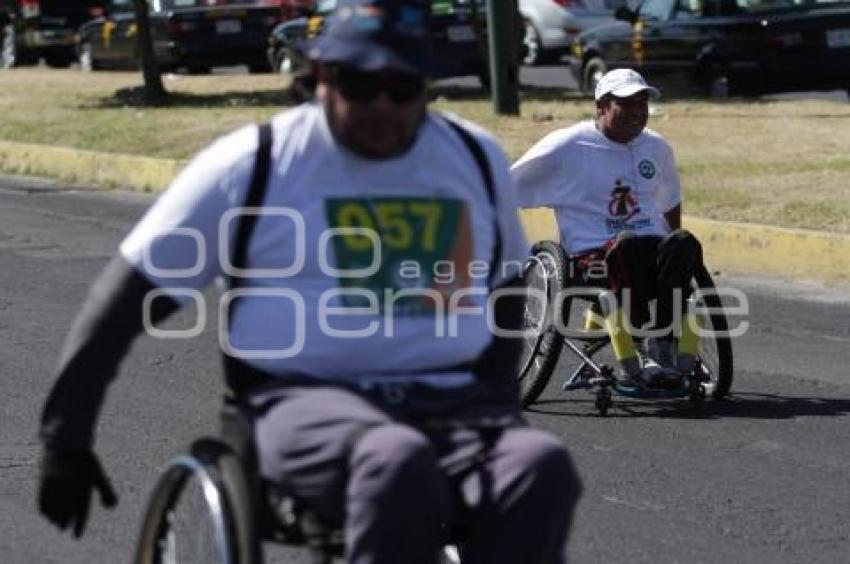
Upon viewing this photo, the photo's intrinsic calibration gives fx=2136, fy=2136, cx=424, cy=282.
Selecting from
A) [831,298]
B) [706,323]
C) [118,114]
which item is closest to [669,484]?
[706,323]

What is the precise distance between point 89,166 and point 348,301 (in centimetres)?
1538

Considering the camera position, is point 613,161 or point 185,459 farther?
point 613,161

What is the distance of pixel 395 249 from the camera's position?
4027mm

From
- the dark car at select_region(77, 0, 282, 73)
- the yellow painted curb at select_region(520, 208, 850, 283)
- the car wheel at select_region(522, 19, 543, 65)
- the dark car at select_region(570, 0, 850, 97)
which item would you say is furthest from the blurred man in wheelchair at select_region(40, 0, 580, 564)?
the car wheel at select_region(522, 19, 543, 65)

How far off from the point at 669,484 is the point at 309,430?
11.4ft

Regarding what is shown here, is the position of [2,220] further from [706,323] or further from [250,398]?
[250,398]

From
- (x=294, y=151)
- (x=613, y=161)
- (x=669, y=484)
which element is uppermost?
(x=294, y=151)

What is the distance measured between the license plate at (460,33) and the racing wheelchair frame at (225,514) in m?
21.4

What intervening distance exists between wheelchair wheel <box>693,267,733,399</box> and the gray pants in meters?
4.55

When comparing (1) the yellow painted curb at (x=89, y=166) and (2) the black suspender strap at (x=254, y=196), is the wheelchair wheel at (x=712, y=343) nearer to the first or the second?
(2) the black suspender strap at (x=254, y=196)

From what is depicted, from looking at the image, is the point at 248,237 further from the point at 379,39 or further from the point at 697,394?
the point at 697,394

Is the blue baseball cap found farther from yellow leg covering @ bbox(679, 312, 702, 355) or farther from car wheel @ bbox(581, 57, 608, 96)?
car wheel @ bbox(581, 57, 608, 96)

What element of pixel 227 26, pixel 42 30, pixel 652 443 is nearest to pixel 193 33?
pixel 227 26

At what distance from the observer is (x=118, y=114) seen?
22.6 m
